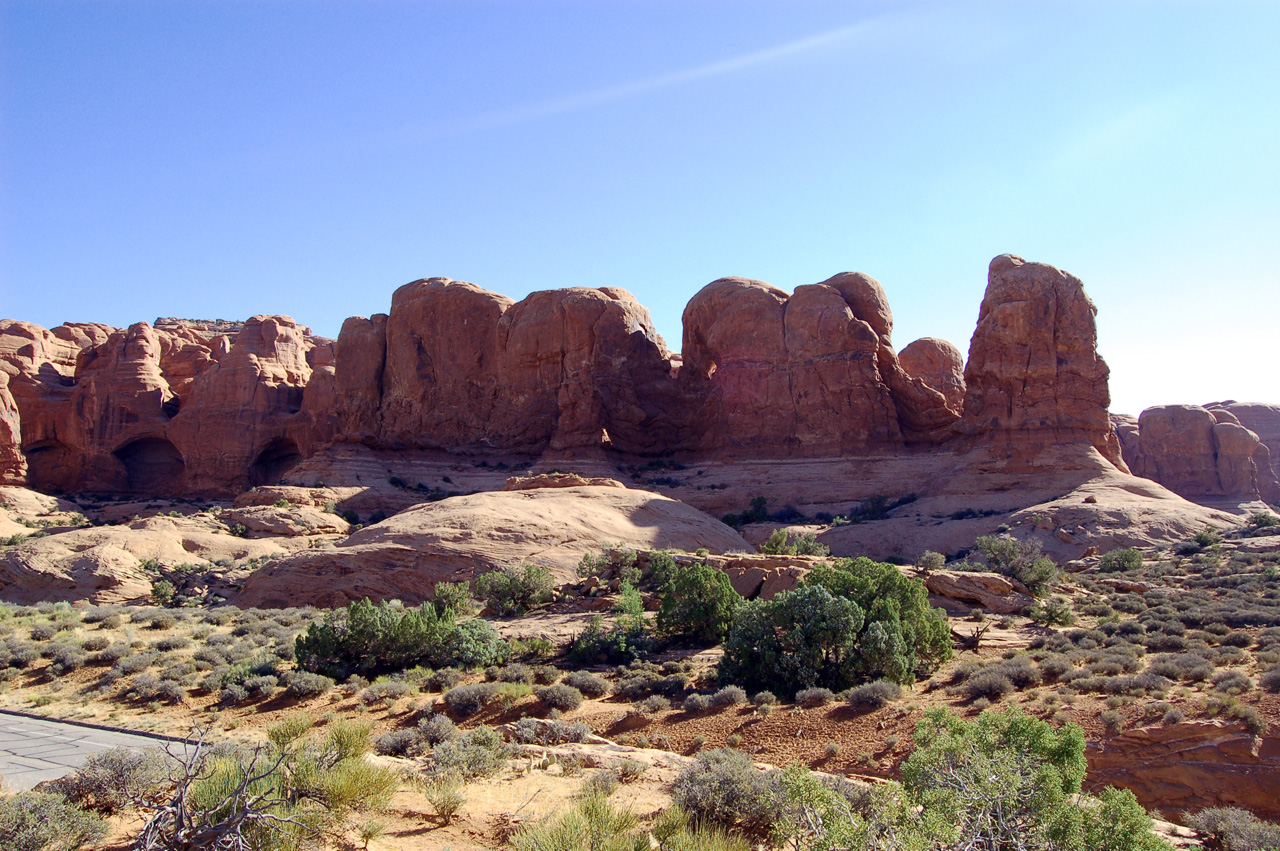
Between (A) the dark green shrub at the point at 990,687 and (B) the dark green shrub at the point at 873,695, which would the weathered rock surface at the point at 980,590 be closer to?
(A) the dark green shrub at the point at 990,687

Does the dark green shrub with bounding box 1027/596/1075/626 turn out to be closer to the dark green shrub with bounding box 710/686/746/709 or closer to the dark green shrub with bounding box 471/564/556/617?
the dark green shrub with bounding box 710/686/746/709

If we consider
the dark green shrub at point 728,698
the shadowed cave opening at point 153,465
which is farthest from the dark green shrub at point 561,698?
the shadowed cave opening at point 153,465

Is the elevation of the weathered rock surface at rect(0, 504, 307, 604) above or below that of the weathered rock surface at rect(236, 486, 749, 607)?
below

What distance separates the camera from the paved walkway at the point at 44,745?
8523 millimetres

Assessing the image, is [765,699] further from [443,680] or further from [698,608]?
[443,680]

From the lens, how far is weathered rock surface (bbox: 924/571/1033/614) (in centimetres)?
1800

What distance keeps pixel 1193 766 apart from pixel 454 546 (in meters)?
17.6

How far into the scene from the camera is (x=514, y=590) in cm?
1927

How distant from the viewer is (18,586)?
23594mm

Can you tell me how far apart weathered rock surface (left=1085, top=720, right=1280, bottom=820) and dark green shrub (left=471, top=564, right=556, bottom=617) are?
12.6 m

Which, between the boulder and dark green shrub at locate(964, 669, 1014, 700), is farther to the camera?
the boulder

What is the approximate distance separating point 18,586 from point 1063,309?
139 feet

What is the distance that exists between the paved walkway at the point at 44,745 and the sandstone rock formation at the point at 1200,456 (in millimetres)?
57352

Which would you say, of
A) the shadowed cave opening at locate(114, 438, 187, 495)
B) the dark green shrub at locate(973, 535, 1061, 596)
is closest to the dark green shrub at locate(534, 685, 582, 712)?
the dark green shrub at locate(973, 535, 1061, 596)
